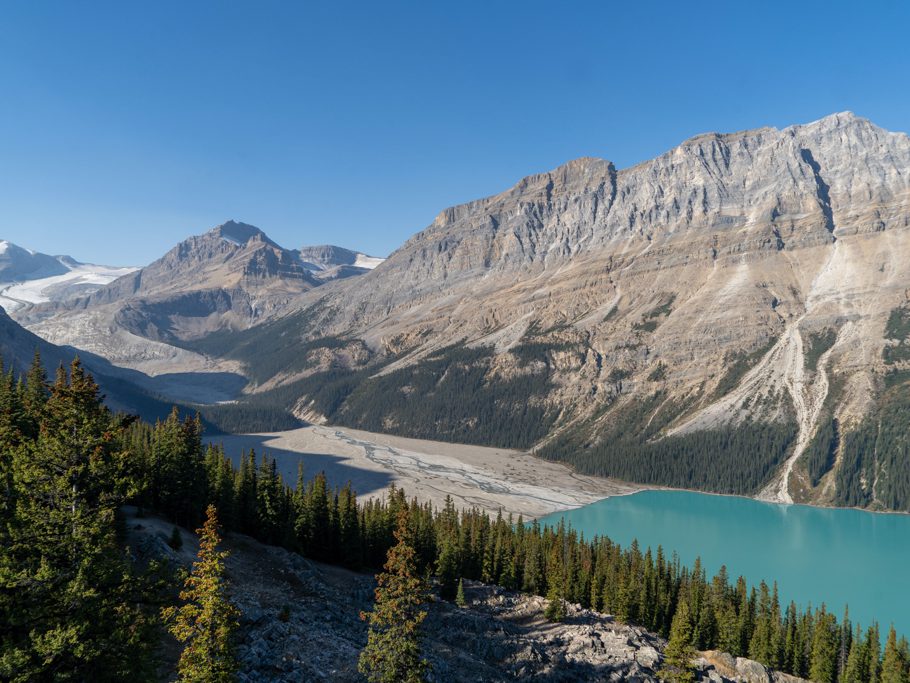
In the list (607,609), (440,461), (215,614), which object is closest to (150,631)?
(215,614)

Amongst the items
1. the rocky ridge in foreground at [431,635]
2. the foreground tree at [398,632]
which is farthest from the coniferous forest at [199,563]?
the rocky ridge in foreground at [431,635]

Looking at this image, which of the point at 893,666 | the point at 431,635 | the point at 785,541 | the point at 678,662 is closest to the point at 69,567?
the point at 431,635

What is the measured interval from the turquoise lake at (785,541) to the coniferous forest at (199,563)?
1226 inches

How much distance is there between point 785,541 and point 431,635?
109606 mm

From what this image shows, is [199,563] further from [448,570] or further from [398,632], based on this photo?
[448,570]

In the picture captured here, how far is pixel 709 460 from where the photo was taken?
176 m

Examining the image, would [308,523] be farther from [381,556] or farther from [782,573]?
[782,573]

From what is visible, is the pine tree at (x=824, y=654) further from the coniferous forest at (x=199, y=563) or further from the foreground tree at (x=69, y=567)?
the foreground tree at (x=69, y=567)

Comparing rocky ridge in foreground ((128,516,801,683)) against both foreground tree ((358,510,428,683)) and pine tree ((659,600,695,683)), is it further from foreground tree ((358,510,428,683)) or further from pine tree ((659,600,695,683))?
foreground tree ((358,510,428,683))

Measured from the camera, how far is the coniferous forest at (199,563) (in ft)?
54.4

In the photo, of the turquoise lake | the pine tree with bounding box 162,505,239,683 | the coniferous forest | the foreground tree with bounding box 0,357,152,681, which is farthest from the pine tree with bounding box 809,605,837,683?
the foreground tree with bounding box 0,357,152,681

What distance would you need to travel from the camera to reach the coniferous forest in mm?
16594

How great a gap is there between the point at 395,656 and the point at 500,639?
88.2 ft

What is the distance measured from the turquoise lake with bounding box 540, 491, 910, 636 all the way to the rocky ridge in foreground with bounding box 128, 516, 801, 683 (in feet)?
169
